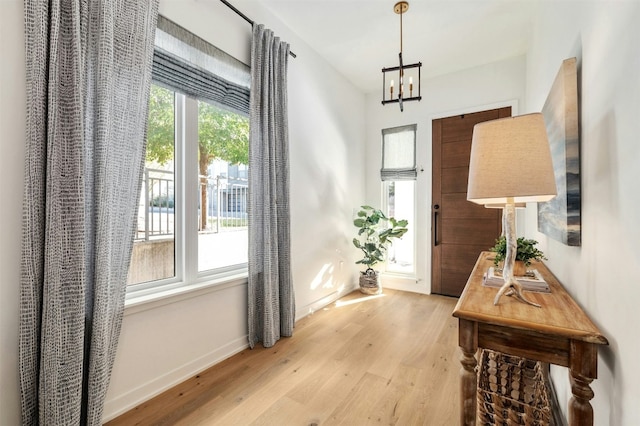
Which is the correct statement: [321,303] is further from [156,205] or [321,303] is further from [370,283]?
[156,205]

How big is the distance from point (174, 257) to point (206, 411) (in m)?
0.99

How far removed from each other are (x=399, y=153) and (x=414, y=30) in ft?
5.20

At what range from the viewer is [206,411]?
63.5 inches

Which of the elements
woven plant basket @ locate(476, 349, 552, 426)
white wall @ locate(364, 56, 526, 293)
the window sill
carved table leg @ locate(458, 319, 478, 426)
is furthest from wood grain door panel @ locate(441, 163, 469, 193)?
carved table leg @ locate(458, 319, 478, 426)

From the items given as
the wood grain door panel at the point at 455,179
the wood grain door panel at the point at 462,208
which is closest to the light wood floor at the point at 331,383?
the wood grain door panel at the point at 462,208

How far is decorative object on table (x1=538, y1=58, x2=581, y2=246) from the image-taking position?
120 centimetres

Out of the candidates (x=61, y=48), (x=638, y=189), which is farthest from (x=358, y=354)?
(x=61, y=48)

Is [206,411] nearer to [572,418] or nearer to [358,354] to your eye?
[358,354]

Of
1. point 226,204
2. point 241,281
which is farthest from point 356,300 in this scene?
point 226,204

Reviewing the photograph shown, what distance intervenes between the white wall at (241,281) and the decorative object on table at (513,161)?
185 centimetres

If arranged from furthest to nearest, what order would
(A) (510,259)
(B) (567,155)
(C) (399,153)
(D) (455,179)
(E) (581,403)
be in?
(C) (399,153) → (D) (455,179) → (B) (567,155) → (A) (510,259) → (E) (581,403)

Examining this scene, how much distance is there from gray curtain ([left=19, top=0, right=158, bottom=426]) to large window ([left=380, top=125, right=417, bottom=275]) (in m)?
3.35

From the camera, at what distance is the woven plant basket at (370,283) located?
12.4 ft

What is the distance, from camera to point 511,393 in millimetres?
1309
